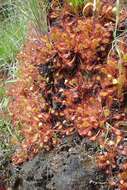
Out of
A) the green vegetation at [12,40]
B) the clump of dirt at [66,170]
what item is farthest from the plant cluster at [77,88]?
the green vegetation at [12,40]

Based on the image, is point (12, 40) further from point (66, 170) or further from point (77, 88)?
point (66, 170)

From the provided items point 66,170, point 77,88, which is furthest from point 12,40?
point 66,170

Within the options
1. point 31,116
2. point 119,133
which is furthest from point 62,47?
point 119,133

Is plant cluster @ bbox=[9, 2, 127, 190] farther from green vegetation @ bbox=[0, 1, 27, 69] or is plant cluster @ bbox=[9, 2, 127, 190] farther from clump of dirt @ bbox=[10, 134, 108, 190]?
green vegetation @ bbox=[0, 1, 27, 69]

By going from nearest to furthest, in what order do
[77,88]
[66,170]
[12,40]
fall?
1. [66,170]
2. [77,88]
3. [12,40]

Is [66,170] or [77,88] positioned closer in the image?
[66,170]

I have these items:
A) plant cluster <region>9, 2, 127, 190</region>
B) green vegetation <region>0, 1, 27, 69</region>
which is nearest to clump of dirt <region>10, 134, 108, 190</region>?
plant cluster <region>9, 2, 127, 190</region>

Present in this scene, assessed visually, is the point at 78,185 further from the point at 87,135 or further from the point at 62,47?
the point at 62,47
